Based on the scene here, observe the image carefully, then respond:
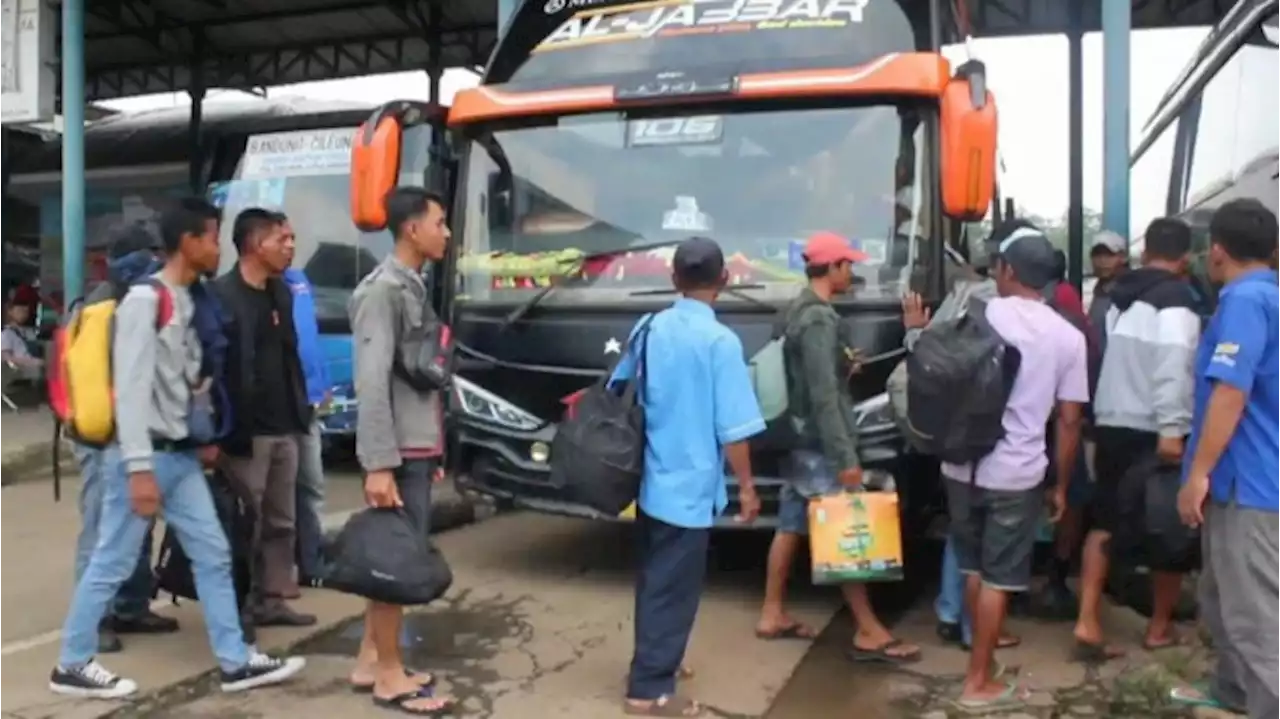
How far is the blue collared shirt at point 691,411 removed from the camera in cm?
431

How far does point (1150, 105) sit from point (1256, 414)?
5.62 m

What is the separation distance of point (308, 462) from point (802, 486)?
2.35m

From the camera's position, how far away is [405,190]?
452 centimetres

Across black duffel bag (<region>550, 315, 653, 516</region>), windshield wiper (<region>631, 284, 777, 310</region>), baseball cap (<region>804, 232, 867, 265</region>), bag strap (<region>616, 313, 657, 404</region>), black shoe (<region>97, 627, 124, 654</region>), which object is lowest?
black shoe (<region>97, 627, 124, 654</region>)

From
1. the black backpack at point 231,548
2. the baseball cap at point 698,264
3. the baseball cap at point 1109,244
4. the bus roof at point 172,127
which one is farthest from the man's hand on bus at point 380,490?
the bus roof at point 172,127

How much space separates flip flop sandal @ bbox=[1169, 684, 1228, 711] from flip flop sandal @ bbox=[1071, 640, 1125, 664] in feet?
1.99

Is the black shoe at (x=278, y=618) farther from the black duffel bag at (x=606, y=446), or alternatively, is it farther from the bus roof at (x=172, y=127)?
the bus roof at (x=172, y=127)

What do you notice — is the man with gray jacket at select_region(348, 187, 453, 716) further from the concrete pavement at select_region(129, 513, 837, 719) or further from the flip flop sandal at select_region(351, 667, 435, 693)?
the concrete pavement at select_region(129, 513, 837, 719)

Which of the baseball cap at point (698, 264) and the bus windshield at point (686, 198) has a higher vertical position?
the bus windshield at point (686, 198)

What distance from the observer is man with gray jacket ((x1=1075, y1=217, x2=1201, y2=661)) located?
4.71 meters

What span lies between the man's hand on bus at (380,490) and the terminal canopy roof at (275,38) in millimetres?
12935

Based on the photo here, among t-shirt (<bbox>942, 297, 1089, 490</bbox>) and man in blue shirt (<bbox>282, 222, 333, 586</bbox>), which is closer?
Answer: t-shirt (<bbox>942, 297, 1089, 490</bbox>)

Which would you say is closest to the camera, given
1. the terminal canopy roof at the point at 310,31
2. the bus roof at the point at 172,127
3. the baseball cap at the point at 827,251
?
the baseball cap at the point at 827,251

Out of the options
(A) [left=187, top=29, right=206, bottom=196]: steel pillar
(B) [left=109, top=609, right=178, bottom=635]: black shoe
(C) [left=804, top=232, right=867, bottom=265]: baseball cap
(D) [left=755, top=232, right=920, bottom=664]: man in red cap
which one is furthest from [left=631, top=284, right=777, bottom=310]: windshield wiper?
(A) [left=187, top=29, right=206, bottom=196]: steel pillar
